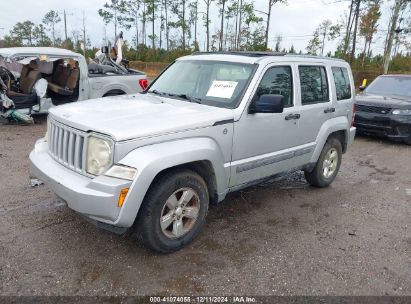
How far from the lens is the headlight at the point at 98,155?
9.88 feet

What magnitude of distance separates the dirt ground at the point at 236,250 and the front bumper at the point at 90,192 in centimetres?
58

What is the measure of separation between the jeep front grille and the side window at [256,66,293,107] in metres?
1.93

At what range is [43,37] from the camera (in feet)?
170

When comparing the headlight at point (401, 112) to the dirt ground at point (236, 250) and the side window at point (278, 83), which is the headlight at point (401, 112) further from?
the side window at point (278, 83)

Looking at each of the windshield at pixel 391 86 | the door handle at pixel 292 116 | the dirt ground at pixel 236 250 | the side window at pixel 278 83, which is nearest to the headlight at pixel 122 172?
the dirt ground at pixel 236 250

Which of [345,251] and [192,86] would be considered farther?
[192,86]

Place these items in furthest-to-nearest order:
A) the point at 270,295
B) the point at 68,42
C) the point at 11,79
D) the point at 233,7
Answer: the point at 68,42 < the point at 233,7 < the point at 11,79 < the point at 270,295

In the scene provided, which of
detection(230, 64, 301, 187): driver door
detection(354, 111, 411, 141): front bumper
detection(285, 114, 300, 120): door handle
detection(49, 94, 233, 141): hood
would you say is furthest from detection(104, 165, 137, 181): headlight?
detection(354, 111, 411, 141): front bumper

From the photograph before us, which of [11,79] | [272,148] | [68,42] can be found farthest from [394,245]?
[68,42]

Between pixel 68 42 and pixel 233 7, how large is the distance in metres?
26.7

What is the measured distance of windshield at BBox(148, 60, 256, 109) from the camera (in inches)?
155

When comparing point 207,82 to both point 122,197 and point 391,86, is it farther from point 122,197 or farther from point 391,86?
point 391,86

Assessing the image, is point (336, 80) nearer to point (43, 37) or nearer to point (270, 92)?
point (270, 92)

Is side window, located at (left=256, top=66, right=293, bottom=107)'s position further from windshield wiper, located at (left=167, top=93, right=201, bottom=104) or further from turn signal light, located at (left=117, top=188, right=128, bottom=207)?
turn signal light, located at (left=117, top=188, right=128, bottom=207)
